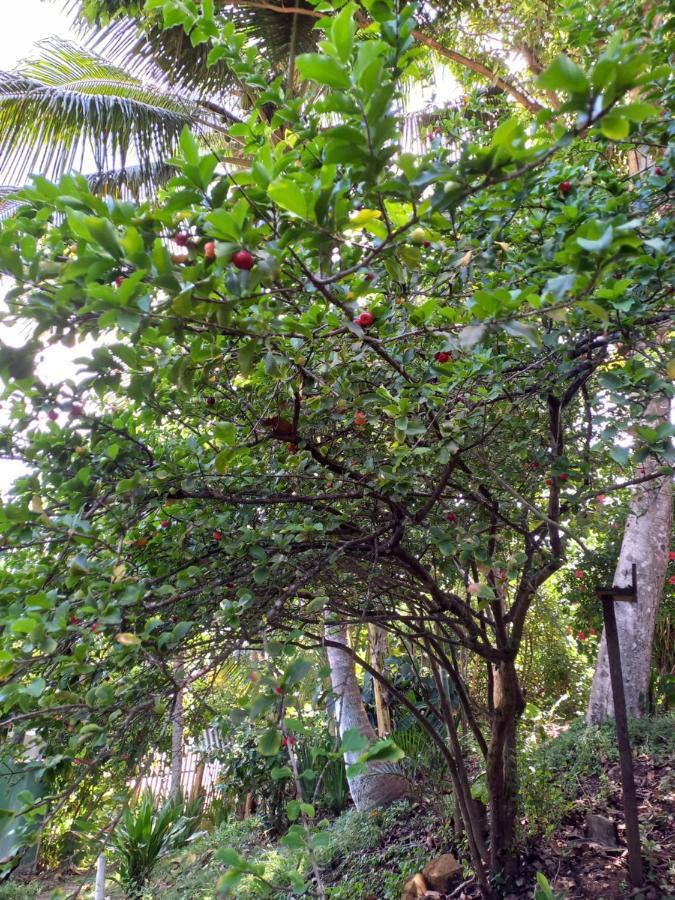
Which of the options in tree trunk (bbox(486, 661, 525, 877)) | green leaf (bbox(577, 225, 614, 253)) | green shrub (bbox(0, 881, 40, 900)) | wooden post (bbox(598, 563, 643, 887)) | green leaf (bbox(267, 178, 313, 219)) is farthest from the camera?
green shrub (bbox(0, 881, 40, 900))

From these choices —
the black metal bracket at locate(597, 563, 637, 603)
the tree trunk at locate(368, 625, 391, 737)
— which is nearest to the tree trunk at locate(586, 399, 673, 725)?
the tree trunk at locate(368, 625, 391, 737)

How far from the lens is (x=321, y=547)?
218 cm

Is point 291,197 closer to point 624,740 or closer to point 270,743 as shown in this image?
point 270,743

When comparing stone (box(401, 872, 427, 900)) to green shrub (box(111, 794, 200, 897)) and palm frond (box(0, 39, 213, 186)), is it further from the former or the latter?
palm frond (box(0, 39, 213, 186))

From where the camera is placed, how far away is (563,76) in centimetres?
79

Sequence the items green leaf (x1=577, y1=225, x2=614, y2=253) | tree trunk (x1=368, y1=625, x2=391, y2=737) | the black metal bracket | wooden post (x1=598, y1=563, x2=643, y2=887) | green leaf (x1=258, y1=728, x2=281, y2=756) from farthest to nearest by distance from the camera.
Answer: tree trunk (x1=368, y1=625, x2=391, y2=737) → the black metal bracket → wooden post (x1=598, y1=563, x2=643, y2=887) → green leaf (x1=258, y1=728, x2=281, y2=756) → green leaf (x1=577, y1=225, x2=614, y2=253)

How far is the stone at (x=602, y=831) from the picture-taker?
3084mm

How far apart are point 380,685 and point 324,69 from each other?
5.28 meters

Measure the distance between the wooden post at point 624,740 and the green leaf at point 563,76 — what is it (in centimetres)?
239

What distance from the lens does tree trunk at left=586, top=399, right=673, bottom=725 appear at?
455 cm

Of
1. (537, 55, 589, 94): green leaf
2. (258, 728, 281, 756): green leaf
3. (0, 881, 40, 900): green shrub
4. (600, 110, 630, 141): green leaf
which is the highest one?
(537, 55, 589, 94): green leaf

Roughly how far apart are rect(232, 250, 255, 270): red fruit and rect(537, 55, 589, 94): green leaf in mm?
451

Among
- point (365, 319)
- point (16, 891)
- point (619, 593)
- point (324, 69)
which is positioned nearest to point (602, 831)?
point (619, 593)

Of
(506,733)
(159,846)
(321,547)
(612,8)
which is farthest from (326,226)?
(159,846)
